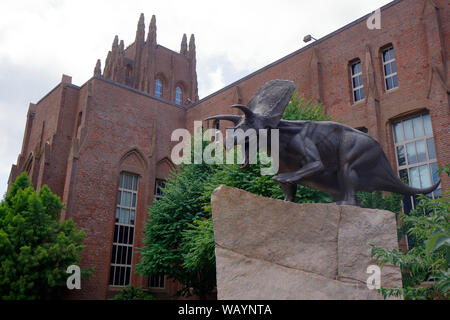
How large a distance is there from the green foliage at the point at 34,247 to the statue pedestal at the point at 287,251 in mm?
13674

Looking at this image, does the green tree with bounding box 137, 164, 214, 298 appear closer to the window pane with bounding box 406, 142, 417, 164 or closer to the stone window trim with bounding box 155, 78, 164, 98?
the window pane with bounding box 406, 142, 417, 164

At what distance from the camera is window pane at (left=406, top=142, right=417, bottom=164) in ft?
54.5

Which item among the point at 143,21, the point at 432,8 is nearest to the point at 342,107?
the point at 432,8

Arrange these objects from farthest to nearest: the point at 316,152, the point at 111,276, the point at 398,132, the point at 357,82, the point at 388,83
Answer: the point at 111,276, the point at 357,82, the point at 388,83, the point at 398,132, the point at 316,152

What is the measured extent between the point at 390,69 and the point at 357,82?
1595 millimetres

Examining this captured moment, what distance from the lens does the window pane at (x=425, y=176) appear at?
16047mm

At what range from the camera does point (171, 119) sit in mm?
26766


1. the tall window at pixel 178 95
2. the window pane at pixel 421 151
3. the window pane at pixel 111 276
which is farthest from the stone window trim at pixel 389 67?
the tall window at pixel 178 95

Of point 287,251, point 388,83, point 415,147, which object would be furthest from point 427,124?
point 287,251

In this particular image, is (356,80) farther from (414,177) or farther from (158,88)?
(158,88)

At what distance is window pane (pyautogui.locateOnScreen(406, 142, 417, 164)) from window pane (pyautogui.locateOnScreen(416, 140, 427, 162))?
15 cm

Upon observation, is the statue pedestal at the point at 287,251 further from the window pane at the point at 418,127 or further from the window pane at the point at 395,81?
the window pane at the point at 395,81

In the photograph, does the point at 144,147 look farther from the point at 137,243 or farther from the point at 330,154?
the point at 330,154

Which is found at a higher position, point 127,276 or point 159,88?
point 159,88
